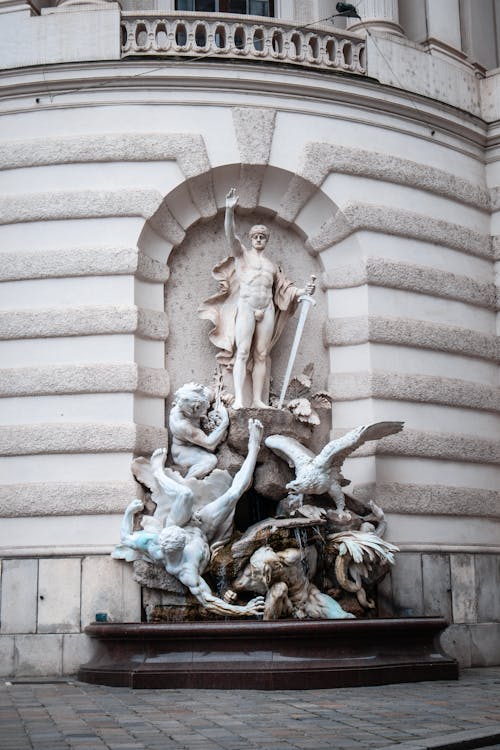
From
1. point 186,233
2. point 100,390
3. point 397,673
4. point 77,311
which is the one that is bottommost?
point 397,673

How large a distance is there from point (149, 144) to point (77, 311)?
282 cm

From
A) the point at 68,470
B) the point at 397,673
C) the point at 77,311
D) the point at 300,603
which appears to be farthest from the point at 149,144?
the point at 397,673

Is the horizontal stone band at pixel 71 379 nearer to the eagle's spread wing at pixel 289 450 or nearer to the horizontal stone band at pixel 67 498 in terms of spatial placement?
the horizontal stone band at pixel 67 498

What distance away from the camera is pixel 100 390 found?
51.7 feet

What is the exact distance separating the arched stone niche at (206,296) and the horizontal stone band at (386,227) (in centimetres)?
46

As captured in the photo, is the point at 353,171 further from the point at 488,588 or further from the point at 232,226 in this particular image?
the point at 488,588

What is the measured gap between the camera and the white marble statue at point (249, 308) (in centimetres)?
1656

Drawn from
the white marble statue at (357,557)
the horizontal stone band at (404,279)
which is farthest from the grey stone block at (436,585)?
the horizontal stone band at (404,279)

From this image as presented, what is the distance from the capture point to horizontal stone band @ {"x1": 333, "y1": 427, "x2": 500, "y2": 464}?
16578mm

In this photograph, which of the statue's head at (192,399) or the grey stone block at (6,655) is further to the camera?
the statue's head at (192,399)

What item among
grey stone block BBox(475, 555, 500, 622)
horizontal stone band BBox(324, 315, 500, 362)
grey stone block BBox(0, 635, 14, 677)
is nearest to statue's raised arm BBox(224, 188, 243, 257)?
horizontal stone band BBox(324, 315, 500, 362)

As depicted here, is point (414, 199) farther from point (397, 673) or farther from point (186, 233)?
point (397, 673)

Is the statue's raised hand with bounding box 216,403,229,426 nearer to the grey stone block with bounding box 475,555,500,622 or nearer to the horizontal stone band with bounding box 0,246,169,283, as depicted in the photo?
the horizontal stone band with bounding box 0,246,169,283

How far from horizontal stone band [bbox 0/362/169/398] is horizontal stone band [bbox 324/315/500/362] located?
333 cm
